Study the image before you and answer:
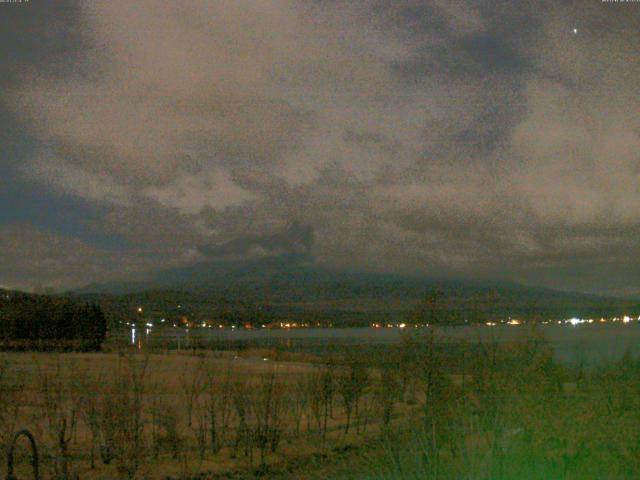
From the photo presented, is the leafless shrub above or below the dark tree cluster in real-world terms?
below

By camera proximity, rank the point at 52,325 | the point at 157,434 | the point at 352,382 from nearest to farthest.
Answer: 1. the point at 157,434
2. the point at 352,382
3. the point at 52,325

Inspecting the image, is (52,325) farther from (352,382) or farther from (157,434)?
(157,434)

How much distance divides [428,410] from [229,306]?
7134 inches

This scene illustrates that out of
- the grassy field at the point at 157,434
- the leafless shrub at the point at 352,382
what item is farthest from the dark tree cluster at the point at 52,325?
the grassy field at the point at 157,434

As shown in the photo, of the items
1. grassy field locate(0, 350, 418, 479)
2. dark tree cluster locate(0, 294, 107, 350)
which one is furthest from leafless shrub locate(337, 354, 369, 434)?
dark tree cluster locate(0, 294, 107, 350)

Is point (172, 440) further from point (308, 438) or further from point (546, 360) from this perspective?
point (546, 360)

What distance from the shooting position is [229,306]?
19375cm

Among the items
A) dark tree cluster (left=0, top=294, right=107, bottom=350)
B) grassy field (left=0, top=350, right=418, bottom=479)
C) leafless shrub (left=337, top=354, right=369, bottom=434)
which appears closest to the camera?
grassy field (left=0, top=350, right=418, bottom=479)

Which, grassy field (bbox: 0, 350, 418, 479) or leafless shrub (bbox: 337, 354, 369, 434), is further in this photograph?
leafless shrub (bbox: 337, 354, 369, 434)

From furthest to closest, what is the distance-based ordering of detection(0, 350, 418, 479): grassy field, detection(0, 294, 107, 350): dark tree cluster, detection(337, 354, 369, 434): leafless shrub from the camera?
detection(0, 294, 107, 350): dark tree cluster
detection(337, 354, 369, 434): leafless shrub
detection(0, 350, 418, 479): grassy field

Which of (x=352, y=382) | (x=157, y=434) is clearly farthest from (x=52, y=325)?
(x=157, y=434)

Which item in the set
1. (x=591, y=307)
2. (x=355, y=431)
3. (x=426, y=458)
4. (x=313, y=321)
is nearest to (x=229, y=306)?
(x=313, y=321)

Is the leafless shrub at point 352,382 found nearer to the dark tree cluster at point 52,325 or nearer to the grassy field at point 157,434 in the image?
the grassy field at point 157,434

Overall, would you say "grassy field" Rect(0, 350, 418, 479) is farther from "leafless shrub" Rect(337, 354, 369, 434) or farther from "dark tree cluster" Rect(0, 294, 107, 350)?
"dark tree cluster" Rect(0, 294, 107, 350)
